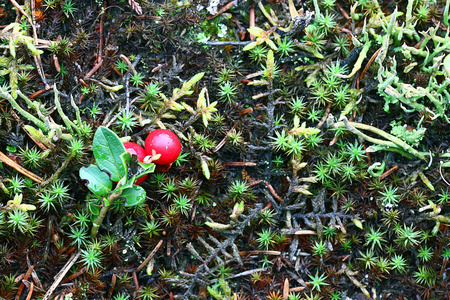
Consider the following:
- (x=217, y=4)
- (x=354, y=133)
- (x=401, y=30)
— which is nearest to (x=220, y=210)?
(x=354, y=133)

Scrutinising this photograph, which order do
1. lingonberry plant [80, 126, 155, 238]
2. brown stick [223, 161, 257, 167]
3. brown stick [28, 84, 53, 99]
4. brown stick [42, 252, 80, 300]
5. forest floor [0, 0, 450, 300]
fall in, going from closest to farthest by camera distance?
1. lingonberry plant [80, 126, 155, 238]
2. brown stick [42, 252, 80, 300]
3. forest floor [0, 0, 450, 300]
4. brown stick [28, 84, 53, 99]
5. brown stick [223, 161, 257, 167]

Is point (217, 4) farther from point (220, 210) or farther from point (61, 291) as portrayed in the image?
point (61, 291)

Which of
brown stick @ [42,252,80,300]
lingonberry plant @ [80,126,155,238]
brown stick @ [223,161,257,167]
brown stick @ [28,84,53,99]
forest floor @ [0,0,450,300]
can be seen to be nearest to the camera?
lingonberry plant @ [80,126,155,238]

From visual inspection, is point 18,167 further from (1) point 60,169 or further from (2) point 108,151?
(2) point 108,151

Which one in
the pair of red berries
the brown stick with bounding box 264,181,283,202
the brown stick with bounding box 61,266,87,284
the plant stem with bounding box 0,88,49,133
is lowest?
the brown stick with bounding box 61,266,87,284

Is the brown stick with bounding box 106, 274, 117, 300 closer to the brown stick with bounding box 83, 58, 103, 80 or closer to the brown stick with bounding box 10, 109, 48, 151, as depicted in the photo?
the brown stick with bounding box 10, 109, 48, 151

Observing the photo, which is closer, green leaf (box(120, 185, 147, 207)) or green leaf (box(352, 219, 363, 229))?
green leaf (box(120, 185, 147, 207))

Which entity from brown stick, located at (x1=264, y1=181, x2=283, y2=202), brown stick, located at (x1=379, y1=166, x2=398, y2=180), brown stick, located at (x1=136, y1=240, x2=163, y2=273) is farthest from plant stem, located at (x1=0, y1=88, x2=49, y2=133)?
brown stick, located at (x1=379, y1=166, x2=398, y2=180)

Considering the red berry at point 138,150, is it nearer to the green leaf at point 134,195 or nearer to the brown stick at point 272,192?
the green leaf at point 134,195
